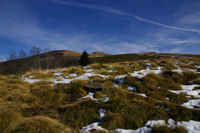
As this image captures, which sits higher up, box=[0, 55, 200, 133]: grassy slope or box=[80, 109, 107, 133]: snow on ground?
box=[0, 55, 200, 133]: grassy slope

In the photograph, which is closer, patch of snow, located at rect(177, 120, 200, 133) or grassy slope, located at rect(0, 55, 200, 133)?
patch of snow, located at rect(177, 120, 200, 133)

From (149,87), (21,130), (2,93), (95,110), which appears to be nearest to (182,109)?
(149,87)

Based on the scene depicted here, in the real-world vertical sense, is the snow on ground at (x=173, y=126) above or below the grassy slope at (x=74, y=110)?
below

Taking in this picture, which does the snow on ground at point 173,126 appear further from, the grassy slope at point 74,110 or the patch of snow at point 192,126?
the grassy slope at point 74,110

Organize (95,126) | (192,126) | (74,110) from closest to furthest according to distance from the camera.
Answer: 1. (192,126)
2. (95,126)
3. (74,110)

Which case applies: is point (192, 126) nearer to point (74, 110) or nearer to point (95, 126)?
point (95, 126)

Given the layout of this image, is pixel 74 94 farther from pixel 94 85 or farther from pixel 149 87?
pixel 149 87

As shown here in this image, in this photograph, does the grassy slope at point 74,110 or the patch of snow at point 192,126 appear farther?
the grassy slope at point 74,110

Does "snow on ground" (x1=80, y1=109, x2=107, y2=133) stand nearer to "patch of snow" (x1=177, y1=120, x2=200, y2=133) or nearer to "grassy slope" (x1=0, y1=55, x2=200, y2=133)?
"grassy slope" (x1=0, y1=55, x2=200, y2=133)

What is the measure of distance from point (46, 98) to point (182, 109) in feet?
13.3

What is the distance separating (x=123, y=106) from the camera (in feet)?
9.16

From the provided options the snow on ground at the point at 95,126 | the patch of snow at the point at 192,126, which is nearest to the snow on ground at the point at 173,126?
the patch of snow at the point at 192,126

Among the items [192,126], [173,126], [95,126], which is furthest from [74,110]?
[192,126]

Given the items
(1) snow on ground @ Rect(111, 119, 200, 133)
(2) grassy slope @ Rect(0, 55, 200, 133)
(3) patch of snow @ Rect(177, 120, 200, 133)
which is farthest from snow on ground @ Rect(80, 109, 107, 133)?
(3) patch of snow @ Rect(177, 120, 200, 133)
